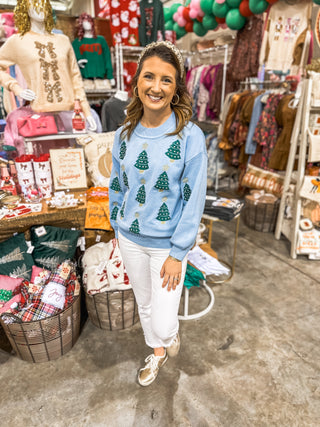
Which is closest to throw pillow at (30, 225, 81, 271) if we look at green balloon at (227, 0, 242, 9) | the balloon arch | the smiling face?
the smiling face

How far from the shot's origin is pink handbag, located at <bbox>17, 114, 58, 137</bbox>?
237cm

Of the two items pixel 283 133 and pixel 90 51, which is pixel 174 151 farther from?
pixel 90 51

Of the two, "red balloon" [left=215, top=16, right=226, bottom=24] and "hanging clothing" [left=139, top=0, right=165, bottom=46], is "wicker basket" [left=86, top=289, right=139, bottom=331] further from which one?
"red balloon" [left=215, top=16, right=226, bottom=24]

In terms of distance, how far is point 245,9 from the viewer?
4.31m

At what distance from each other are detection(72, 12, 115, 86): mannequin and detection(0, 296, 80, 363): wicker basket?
11.6ft

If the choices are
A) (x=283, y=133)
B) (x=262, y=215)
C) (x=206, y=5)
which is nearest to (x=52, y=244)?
(x=262, y=215)

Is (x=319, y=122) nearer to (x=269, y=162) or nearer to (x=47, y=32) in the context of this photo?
(x=269, y=162)

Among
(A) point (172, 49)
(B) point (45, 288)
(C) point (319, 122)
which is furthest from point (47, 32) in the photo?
(C) point (319, 122)

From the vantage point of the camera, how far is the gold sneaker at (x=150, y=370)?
179 centimetres

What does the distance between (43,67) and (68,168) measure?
0.88 metres

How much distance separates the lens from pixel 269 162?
159 inches

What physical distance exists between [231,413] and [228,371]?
0.91 feet

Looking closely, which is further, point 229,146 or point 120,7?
point 229,146

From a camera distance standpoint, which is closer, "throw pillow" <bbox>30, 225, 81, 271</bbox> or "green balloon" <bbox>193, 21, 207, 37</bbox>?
"throw pillow" <bbox>30, 225, 81, 271</bbox>
